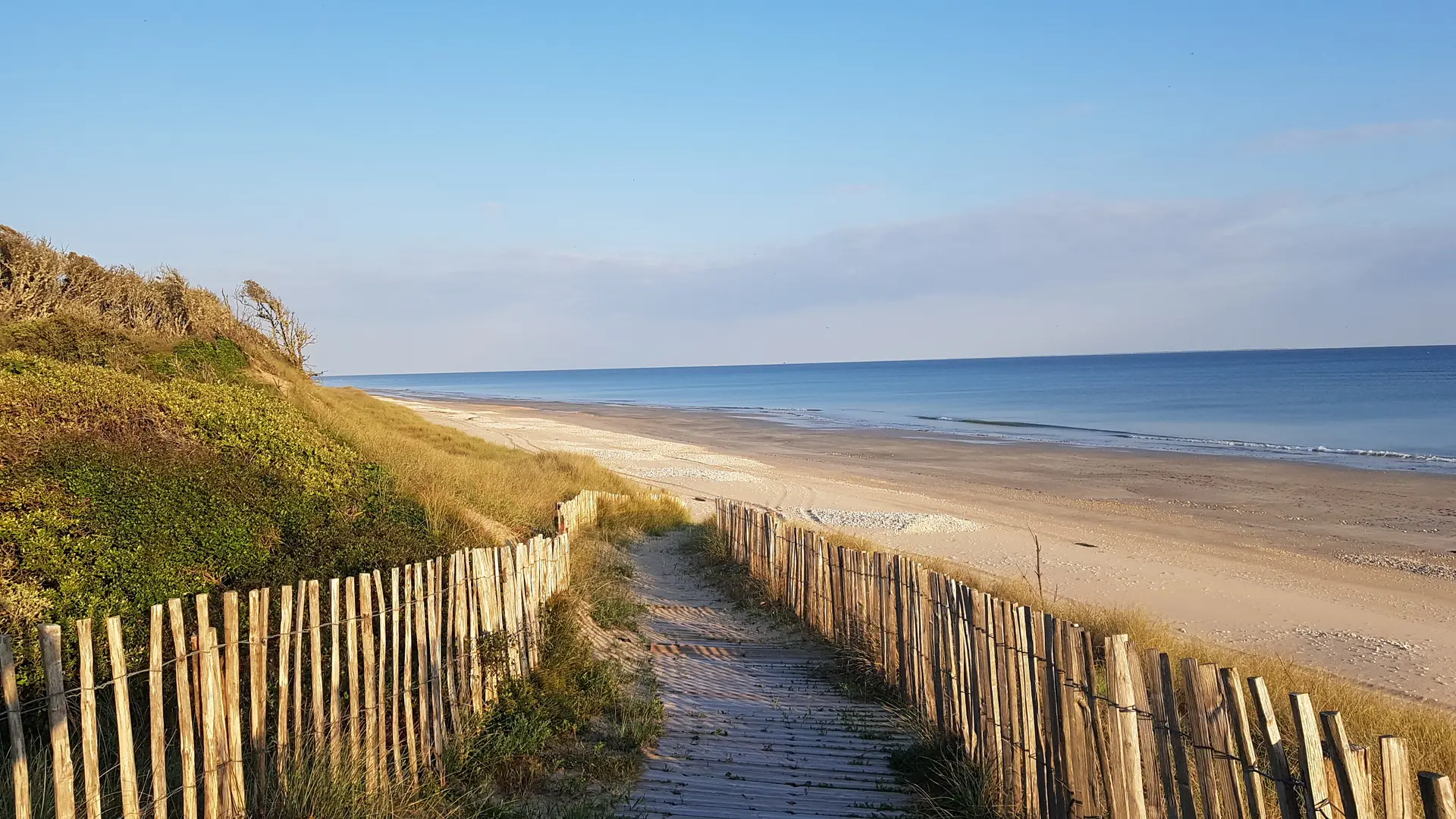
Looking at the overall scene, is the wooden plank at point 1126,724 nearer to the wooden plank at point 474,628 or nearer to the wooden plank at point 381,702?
the wooden plank at point 381,702

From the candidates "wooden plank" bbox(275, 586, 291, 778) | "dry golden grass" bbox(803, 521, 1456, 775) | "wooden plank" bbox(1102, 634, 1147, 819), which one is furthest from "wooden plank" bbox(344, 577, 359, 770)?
"dry golden grass" bbox(803, 521, 1456, 775)

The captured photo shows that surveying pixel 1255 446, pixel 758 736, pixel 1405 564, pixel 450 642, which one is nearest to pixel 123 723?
pixel 450 642

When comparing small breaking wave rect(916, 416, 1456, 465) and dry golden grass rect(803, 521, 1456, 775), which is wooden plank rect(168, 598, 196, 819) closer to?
dry golden grass rect(803, 521, 1456, 775)

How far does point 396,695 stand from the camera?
497cm

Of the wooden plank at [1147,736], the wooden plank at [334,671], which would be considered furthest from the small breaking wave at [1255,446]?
the wooden plank at [334,671]

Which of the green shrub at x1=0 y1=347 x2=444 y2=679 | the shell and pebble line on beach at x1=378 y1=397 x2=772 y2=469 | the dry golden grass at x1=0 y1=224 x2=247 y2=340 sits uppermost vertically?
the dry golden grass at x1=0 y1=224 x2=247 y2=340

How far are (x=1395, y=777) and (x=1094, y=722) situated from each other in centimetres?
142

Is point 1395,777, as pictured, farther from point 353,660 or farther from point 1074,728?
point 353,660

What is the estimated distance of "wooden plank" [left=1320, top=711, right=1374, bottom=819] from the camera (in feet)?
9.07

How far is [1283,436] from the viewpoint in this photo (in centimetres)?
3866

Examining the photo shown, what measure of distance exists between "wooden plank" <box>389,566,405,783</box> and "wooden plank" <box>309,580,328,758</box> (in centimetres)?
40

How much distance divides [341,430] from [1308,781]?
1166 cm

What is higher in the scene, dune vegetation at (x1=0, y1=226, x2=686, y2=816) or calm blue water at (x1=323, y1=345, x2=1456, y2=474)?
dune vegetation at (x1=0, y1=226, x2=686, y2=816)

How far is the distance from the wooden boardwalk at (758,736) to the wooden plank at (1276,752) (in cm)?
226
